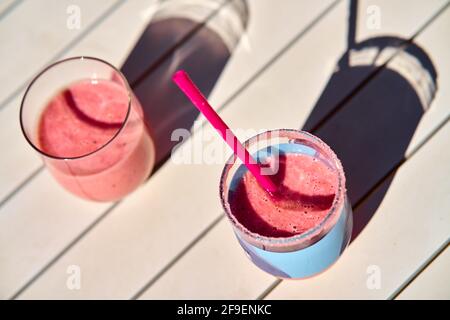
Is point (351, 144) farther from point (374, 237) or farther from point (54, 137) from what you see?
point (54, 137)

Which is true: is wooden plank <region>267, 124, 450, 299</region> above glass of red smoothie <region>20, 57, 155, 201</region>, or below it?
below

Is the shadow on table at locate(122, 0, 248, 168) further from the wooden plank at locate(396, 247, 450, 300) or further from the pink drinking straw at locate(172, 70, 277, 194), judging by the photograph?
the wooden plank at locate(396, 247, 450, 300)

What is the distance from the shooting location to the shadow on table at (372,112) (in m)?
1.18

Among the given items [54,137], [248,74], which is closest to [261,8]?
[248,74]

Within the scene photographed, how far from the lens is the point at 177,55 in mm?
1285

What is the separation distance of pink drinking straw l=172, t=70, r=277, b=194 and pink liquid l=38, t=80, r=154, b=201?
163mm

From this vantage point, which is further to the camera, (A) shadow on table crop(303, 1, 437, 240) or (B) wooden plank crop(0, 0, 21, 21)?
(B) wooden plank crop(0, 0, 21, 21)

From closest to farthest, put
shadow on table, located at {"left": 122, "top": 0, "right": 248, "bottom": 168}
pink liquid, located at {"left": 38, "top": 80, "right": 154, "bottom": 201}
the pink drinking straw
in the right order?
the pink drinking straw → pink liquid, located at {"left": 38, "top": 80, "right": 154, "bottom": 201} → shadow on table, located at {"left": 122, "top": 0, "right": 248, "bottom": 168}

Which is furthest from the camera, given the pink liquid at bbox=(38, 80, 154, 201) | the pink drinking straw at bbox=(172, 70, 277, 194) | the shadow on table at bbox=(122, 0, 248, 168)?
the shadow on table at bbox=(122, 0, 248, 168)

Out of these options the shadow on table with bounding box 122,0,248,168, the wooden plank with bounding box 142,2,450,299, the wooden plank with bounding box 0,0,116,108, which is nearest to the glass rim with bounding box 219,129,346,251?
the wooden plank with bounding box 142,2,450,299

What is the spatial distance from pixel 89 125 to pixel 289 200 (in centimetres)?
36

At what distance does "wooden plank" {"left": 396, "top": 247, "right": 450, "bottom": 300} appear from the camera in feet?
3.66

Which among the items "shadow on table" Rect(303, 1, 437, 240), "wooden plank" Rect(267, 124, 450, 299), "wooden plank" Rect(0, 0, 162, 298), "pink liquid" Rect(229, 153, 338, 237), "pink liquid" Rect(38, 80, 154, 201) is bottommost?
"wooden plank" Rect(267, 124, 450, 299)

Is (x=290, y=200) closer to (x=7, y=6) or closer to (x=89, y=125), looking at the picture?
(x=89, y=125)
